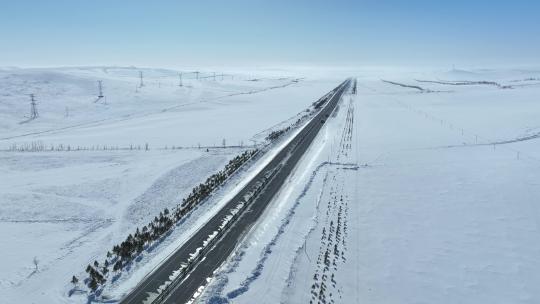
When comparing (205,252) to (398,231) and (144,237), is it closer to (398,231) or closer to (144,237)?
(144,237)

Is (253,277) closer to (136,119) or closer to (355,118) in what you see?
(355,118)

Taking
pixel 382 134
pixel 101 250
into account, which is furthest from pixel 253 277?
pixel 382 134

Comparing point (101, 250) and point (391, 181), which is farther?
point (391, 181)

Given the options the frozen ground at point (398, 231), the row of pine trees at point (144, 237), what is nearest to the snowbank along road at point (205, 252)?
the frozen ground at point (398, 231)

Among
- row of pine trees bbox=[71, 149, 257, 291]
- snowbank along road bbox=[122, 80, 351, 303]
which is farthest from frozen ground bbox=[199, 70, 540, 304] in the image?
row of pine trees bbox=[71, 149, 257, 291]

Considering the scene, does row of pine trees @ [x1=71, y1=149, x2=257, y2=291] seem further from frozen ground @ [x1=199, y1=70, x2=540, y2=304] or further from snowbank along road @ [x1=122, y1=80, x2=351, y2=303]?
frozen ground @ [x1=199, y1=70, x2=540, y2=304]

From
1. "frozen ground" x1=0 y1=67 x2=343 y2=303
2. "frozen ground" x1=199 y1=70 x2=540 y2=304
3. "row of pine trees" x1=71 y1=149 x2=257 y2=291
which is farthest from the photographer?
"frozen ground" x1=0 y1=67 x2=343 y2=303
